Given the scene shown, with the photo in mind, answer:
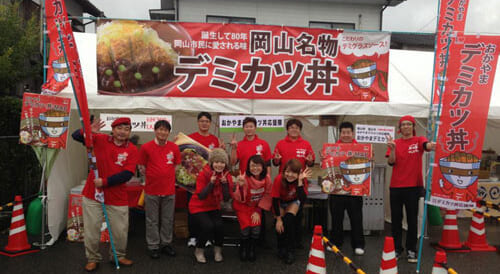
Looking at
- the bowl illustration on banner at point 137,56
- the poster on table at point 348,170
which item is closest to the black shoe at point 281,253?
the poster on table at point 348,170

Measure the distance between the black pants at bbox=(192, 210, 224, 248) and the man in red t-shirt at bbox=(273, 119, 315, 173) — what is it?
1.10 meters

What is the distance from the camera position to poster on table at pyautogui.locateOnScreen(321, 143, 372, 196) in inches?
176

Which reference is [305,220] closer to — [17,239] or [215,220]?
[215,220]

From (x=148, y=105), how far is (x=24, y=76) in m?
8.39

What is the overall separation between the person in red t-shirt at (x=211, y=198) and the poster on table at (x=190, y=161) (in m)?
0.66

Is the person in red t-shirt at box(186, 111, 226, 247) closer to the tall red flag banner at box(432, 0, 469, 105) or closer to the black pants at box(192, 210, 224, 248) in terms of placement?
the black pants at box(192, 210, 224, 248)

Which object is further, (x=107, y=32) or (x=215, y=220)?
(x=107, y=32)

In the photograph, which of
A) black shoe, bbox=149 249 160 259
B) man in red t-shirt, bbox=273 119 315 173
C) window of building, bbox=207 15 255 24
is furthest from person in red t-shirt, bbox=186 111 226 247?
window of building, bbox=207 15 255 24

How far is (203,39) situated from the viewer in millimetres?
5141

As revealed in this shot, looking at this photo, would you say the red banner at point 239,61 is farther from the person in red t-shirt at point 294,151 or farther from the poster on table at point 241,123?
the person in red t-shirt at point 294,151

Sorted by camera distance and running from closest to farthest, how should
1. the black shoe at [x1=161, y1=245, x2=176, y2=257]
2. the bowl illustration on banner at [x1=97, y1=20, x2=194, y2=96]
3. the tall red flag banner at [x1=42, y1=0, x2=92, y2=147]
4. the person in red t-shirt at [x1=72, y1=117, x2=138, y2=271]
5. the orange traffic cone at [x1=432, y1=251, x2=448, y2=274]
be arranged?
the orange traffic cone at [x1=432, y1=251, x2=448, y2=274] < the tall red flag banner at [x1=42, y1=0, x2=92, y2=147] < the person in red t-shirt at [x1=72, y1=117, x2=138, y2=271] < the black shoe at [x1=161, y1=245, x2=176, y2=257] < the bowl illustration on banner at [x1=97, y1=20, x2=194, y2=96]

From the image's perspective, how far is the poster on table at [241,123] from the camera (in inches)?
199

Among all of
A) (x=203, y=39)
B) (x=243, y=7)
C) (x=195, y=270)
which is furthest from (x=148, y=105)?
(x=243, y=7)

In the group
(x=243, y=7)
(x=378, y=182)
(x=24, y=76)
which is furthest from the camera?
(x=243, y=7)
